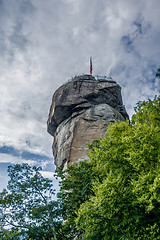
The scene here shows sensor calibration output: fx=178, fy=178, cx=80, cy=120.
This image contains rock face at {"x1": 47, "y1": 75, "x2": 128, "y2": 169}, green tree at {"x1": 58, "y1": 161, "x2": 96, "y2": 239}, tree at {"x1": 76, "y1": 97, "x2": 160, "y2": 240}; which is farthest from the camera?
rock face at {"x1": 47, "y1": 75, "x2": 128, "y2": 169}

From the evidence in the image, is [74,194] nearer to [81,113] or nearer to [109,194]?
[109,194]

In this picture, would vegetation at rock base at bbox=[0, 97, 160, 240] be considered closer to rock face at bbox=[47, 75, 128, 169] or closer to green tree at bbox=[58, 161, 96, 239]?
green tree at bbox=[58, 161, 96, 239]

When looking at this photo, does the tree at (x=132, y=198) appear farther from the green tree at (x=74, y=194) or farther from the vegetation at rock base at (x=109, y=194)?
the green tree at (x=74, y=194)

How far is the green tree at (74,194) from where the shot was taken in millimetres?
11570

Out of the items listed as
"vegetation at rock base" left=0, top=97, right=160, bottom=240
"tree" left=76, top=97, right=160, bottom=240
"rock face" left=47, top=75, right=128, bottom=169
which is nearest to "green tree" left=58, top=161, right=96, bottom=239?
"vegetation at rock base" left=0, top=97, right=160, bottom=240

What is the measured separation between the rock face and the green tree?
7.08 metres

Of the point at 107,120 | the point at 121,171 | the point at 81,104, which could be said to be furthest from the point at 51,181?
the point at 81,104

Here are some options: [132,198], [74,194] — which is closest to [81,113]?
[74,194]

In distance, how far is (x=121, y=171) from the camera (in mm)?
8938

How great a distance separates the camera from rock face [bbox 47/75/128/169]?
70.5 feet

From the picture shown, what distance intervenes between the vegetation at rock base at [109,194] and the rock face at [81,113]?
7949 millimetres

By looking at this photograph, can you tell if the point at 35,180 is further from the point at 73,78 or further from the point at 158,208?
the point at 73,78

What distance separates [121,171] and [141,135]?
2189 mm

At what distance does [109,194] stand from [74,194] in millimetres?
5412
